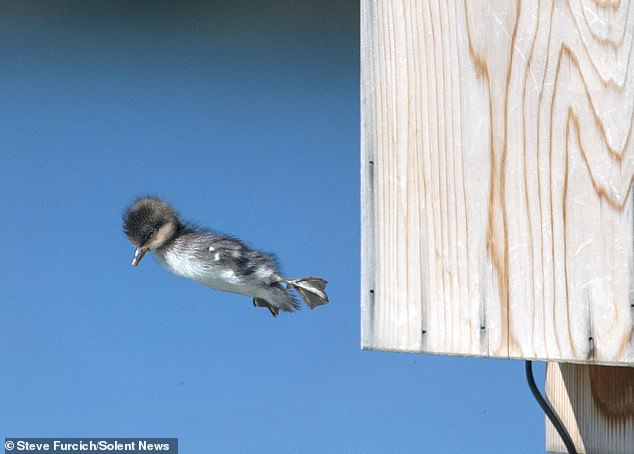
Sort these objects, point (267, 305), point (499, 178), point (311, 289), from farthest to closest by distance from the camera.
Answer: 1. point (267, 305)
2. point (311, 289)
3. point (499, 178)

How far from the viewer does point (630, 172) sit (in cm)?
129

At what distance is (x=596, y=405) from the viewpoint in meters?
1.72

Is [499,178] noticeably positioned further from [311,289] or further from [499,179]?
[311,289]

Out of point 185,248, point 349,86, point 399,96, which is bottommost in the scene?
point 185,248

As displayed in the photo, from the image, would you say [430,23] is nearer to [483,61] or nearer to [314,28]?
[483,61]

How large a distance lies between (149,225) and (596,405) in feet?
2.36

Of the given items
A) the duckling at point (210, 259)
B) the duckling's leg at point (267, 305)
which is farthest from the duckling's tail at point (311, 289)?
the duckling's leg at point (267, 305)

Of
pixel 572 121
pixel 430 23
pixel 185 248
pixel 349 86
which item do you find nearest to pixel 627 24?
pixel 572 121

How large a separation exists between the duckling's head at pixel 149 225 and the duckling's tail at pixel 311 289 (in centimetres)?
19

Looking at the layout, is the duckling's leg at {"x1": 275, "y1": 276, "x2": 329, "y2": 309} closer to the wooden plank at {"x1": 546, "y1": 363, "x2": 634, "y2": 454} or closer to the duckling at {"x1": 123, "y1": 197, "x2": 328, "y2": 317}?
the duckling at {"x1": 123, "y1": 197, "x2": 328, "y2": 317}

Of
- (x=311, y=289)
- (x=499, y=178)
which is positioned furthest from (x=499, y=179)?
(x=311, y=289)

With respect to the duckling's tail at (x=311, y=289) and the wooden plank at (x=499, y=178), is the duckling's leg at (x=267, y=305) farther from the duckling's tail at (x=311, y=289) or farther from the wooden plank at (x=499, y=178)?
the wooden plank at (x=499, y=178)

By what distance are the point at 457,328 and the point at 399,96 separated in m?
0.30

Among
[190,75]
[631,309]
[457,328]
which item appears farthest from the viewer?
[190,75]
